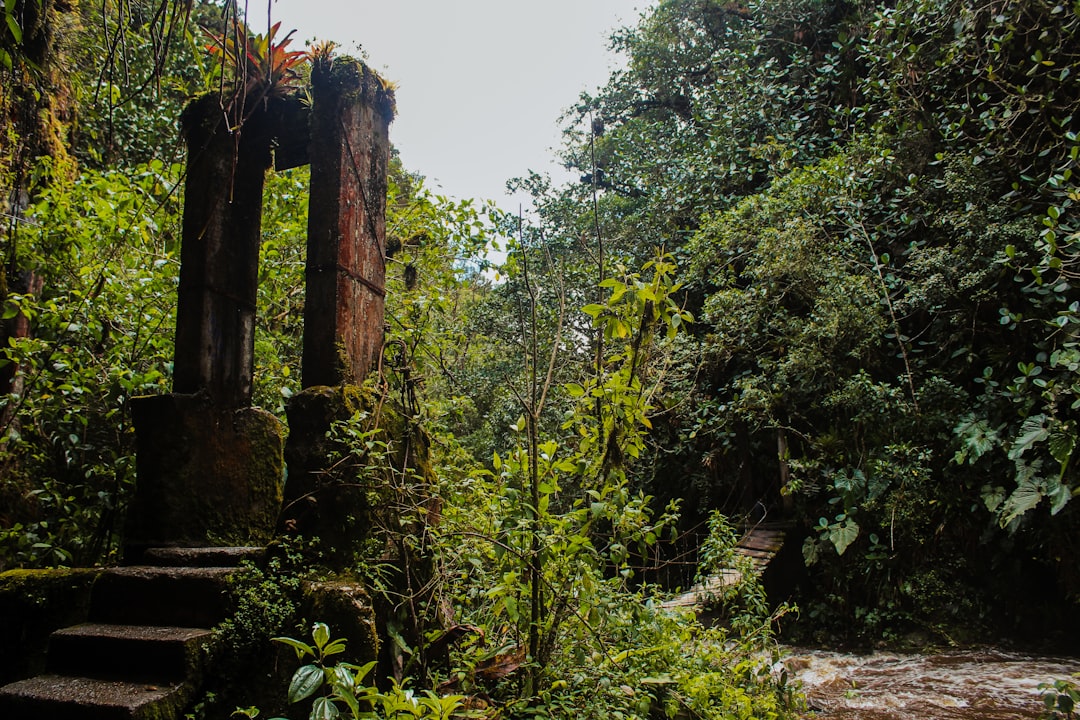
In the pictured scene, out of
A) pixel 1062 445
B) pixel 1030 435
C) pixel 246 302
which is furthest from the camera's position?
pixel 1030 435

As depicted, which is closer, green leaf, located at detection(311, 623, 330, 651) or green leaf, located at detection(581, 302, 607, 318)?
green leaf, located at detection(311, 623, 330, 651)

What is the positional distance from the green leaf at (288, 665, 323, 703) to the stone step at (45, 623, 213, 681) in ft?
3.33

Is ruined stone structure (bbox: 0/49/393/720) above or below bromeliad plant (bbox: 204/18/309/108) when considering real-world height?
below

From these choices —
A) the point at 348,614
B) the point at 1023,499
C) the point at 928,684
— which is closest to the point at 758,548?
the point at 928,684

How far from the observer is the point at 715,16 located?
34.6ft

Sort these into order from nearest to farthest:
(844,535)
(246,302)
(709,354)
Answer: (246,302) < (844,535) < (709,354)

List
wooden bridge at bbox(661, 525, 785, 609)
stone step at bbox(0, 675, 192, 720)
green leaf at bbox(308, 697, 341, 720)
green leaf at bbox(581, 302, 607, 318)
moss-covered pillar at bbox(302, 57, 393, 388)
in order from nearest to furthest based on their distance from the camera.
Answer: green leaf at bbox(308, 697, 341, 720), stone step at bbox(0, 675, 192, 720), green leaf at bbox(581, 302, 607, 318), moss-covered pillar at bbox(302, 57, 393, 388), wooden bridge at bbox(661, 525, 785, 609)

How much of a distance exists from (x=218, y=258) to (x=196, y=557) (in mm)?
1520

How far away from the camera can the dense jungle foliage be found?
2.48m

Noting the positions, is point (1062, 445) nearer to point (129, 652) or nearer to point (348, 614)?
point (348, 614)

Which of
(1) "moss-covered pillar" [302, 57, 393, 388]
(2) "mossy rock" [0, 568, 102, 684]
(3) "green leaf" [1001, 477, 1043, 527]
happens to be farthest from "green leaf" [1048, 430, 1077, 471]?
(2) "mossy rock" [0, 568, 102, 684]

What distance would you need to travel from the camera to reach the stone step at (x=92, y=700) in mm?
1978

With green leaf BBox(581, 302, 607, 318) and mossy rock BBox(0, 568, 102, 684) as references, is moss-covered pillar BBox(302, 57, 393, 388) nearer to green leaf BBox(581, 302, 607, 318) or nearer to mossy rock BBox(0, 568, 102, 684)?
green leaf BBox(581, 302, 607, 318)

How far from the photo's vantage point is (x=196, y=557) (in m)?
2.70
